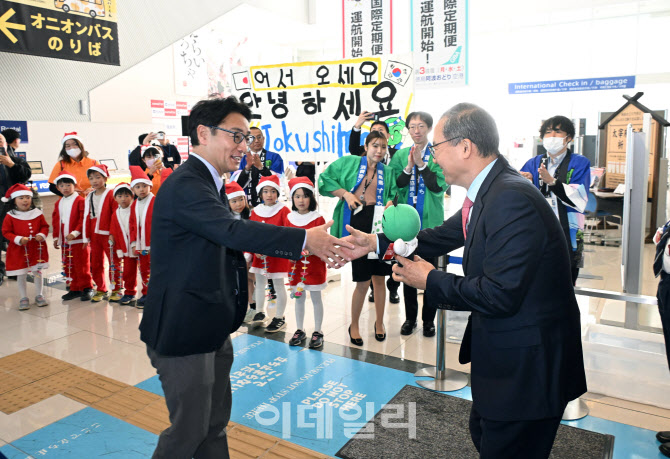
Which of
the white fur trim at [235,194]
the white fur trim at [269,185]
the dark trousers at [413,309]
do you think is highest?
the white fur trim at [269,185]

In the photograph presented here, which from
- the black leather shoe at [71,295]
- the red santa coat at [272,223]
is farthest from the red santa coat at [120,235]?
the red santa coat at [272,223]

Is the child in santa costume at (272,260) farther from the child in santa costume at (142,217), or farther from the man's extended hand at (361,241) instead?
the man's extended hand at (361,241)

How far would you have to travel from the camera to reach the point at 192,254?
1852mm

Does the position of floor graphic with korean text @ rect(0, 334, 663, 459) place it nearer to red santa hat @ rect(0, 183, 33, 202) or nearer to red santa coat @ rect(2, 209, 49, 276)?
red santa coat @ rect(2, 209, 49, 276)

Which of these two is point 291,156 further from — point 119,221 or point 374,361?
point 374,361

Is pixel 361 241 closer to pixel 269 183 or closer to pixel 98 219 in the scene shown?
pixel 269 183

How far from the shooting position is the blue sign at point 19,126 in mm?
8766

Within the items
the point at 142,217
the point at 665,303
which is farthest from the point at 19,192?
the point at 665,303

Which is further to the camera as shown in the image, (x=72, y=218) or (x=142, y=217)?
(x=72, y=218)

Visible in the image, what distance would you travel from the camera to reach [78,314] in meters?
5.22

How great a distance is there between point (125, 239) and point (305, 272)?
2295mm

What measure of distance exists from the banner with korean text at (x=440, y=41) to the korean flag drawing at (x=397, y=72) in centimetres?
229

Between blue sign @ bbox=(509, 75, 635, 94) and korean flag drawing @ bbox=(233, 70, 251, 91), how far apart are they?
11300mm

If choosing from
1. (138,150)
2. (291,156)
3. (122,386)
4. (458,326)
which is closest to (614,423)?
(458,326)
